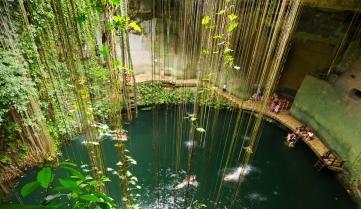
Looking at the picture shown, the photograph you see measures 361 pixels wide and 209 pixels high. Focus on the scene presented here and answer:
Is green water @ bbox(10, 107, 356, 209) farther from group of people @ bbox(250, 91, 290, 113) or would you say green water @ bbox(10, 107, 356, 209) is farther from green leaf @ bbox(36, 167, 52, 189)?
green leaf @ bbox(36, 167, 52, 189)

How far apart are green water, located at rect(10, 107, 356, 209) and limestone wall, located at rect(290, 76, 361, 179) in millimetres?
568

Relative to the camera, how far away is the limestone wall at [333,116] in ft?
19.0

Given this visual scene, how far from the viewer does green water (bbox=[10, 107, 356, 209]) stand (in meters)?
5.16

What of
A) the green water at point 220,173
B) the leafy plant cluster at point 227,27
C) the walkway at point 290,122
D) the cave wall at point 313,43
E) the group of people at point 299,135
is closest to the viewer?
the leafy plant cluster at point 227,27

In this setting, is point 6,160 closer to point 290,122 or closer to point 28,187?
point 28,187

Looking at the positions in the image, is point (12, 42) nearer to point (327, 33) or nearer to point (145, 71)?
point (145, 71)

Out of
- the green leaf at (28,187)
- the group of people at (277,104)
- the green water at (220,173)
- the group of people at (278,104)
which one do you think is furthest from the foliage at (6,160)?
the group of people at (278,104)

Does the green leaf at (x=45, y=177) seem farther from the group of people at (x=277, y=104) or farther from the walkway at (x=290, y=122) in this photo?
the group of people at (x=277, y=104)

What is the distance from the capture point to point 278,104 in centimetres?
785

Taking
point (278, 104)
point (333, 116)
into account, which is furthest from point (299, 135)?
point (278, 104)

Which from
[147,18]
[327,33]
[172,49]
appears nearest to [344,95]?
[327,33]

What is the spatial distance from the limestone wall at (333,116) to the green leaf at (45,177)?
244 inches

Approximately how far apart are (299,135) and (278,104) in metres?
1.28

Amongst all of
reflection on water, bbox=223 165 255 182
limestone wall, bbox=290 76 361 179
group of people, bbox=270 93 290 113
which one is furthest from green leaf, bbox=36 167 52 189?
group of people, bbox=270 93 290 113
